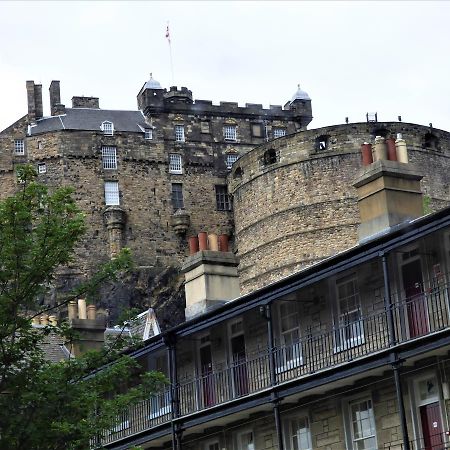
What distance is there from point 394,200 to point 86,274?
52284 mm

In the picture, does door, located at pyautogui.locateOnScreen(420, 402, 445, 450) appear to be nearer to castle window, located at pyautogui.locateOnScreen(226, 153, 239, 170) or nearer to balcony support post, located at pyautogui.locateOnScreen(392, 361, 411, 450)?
balcony support post, located at pyautogui.locateOnScreen(392, 361, 411, 450)

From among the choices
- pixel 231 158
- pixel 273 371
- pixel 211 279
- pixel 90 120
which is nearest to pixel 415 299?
pixel 273 371

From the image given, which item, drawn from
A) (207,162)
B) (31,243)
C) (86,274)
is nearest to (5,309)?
(31,243)

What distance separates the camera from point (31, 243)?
1067 inches

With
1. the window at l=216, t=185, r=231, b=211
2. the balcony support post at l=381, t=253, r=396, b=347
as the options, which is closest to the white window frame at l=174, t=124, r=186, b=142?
the window at l=216, t=185, r=231, b=211

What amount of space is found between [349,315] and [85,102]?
6127cm

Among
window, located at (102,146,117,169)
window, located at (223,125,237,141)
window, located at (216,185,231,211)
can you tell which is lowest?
window, located at (216,185,231,211)

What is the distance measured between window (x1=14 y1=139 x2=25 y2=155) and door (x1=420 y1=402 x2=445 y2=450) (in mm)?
59786

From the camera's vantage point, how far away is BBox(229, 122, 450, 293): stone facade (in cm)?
7812

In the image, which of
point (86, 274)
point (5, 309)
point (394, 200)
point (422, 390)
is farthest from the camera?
point (86, 274)

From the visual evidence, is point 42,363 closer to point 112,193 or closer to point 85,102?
point 112,193

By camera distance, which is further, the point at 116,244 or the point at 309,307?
the point at 116,244

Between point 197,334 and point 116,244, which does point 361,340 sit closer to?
point 197,334

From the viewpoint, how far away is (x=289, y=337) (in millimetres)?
33688
